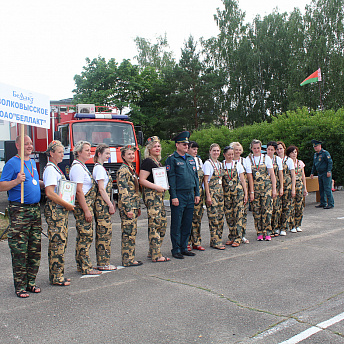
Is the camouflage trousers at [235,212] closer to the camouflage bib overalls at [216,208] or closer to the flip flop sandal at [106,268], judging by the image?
the camouflage bib overalls at [216,208]

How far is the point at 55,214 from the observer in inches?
196

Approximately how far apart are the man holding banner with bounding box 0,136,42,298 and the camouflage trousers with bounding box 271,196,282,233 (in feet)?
15.9

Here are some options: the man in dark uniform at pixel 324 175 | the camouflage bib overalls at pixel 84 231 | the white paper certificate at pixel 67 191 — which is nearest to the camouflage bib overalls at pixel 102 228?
the camouflage bib overalls at pixel 84 231

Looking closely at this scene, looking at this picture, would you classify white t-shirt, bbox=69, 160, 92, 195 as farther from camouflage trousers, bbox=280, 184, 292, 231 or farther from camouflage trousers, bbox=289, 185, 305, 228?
camouflage trousers, bbox=289, 185, 305, 228

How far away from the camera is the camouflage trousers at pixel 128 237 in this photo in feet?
19.3

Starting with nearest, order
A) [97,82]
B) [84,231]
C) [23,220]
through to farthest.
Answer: [23,220] → [84,231] → [97,82]

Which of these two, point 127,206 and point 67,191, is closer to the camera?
point 67,191

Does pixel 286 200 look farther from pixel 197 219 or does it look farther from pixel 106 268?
pixel 106 268

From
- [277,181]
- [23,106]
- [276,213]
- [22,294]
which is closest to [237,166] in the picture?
[277,181]

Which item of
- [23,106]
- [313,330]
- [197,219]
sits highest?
[23,106]

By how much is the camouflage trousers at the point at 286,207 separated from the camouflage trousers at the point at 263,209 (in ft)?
2.03

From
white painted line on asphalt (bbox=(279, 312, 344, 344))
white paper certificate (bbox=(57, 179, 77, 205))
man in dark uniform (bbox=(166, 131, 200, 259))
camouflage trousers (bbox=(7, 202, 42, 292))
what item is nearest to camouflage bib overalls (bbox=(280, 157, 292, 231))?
man in dark uniform (bbox=(166, 131, 200, 259))

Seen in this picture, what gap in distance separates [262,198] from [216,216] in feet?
3.94

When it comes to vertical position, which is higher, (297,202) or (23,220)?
(23,220)
